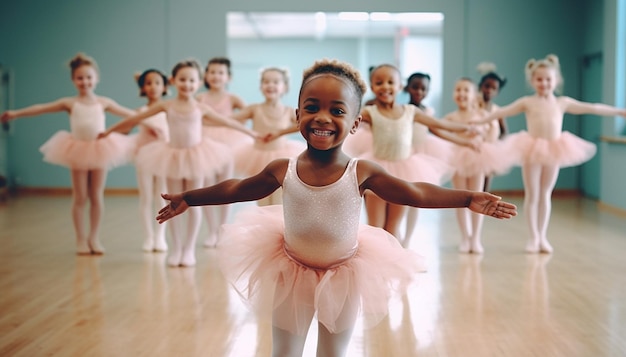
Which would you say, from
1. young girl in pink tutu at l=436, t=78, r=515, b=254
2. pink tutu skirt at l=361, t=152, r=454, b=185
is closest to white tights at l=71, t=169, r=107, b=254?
pink tutu skirt at l=361, t=152, r=454, b=185

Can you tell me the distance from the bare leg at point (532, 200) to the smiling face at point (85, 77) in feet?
11.2

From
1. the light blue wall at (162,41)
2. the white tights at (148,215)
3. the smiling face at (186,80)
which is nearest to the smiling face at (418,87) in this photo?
the smiling face at (186,80)

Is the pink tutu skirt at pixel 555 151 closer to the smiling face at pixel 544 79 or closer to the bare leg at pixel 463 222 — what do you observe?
the smiling face at pixel 544 79

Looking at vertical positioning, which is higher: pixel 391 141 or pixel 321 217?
pixel 391 141

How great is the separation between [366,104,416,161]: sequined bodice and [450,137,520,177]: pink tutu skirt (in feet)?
4.46

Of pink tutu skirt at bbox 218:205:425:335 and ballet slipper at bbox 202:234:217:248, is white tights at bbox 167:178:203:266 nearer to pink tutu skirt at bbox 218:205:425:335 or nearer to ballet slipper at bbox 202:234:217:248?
ballet slipper at bbox 202:234:217:248

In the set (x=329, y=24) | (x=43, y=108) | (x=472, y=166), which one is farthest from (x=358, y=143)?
(x=329, y=24)

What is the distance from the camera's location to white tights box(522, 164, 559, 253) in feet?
21.9

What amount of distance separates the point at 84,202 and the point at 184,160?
1142 mm

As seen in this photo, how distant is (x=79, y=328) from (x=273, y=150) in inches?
97.7

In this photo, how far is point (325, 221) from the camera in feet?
9.43

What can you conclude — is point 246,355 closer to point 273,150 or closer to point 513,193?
point 273,150

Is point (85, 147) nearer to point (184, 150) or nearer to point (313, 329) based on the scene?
point (184, 150)

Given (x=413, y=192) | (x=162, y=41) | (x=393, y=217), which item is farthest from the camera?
(x=162, y=41)
